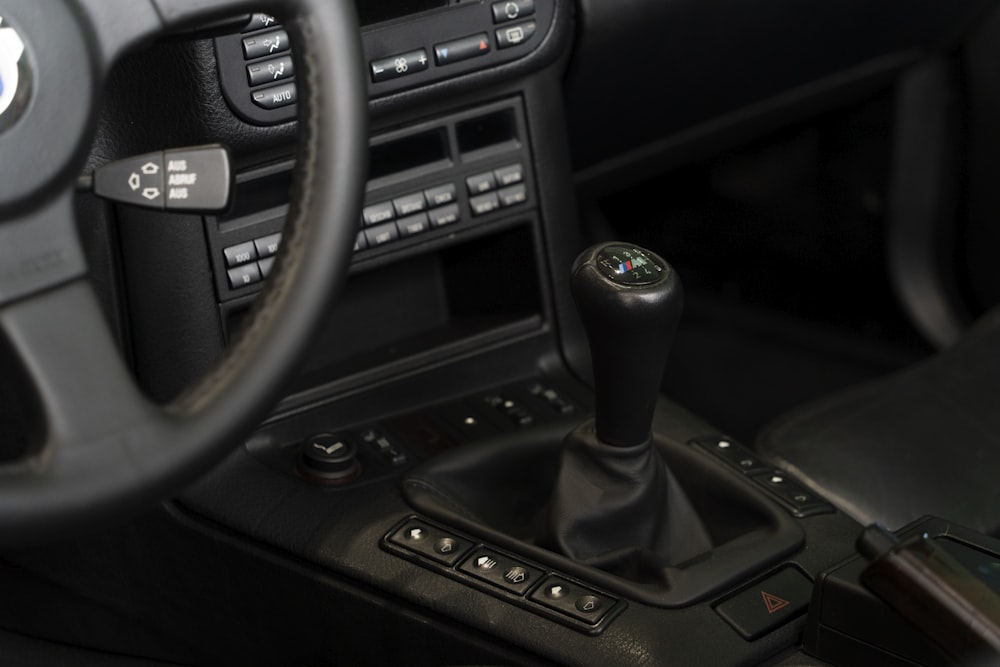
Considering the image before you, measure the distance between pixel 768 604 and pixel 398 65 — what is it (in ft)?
1.76

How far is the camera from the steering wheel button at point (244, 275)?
3.51 ft

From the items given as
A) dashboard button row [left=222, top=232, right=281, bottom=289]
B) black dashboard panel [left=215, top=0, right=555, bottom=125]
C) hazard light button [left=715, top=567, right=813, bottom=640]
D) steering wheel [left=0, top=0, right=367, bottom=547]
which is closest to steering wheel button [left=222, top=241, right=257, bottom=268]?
dashboard button row [left=222, top=232, right=281, bottom=289]

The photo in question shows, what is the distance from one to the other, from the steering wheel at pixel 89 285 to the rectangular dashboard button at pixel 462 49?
0.35 m

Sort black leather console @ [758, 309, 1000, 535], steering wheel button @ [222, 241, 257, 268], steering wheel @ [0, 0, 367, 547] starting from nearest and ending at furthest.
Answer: steering wheel @ [0, 0, 367, 547] < steering wheel button @ [222, 241, 257, 268] < black leather console @ [758, 309, 1000, 535]

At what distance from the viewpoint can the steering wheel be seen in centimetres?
68

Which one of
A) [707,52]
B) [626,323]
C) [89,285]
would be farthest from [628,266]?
[707,52]

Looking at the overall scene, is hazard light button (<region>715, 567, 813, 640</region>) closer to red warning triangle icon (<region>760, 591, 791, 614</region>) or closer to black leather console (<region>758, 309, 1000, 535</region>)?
red warning triangle icon (<region>760, 591, 791, 614</region>)

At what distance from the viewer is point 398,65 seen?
1082mm

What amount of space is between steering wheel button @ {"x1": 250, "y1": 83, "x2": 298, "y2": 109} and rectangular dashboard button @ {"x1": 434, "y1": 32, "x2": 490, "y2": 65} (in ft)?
0.48

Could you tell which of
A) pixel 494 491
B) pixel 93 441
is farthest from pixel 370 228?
pixel 93 441

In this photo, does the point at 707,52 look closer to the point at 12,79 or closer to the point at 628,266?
the point at 628,266

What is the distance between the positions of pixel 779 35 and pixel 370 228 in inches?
23.0

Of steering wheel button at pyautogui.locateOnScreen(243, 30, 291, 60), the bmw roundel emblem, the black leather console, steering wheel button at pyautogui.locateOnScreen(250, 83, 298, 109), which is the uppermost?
the bmw roundel emblem

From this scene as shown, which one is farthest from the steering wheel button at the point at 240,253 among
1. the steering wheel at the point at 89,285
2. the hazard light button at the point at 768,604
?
the hazard light button at the point at 768,604
